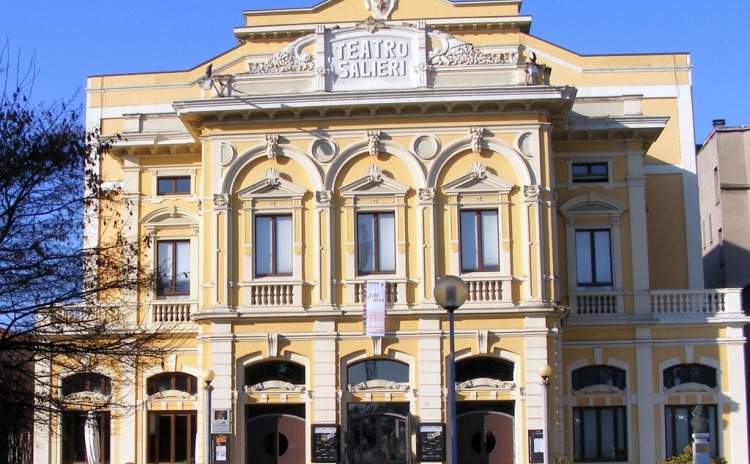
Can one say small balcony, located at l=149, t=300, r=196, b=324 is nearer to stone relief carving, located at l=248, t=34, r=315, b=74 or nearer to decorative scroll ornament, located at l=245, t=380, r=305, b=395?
decorative scroll ornament, located at l=245, t=380, r=305, b=395

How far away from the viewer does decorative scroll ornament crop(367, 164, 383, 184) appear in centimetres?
3703

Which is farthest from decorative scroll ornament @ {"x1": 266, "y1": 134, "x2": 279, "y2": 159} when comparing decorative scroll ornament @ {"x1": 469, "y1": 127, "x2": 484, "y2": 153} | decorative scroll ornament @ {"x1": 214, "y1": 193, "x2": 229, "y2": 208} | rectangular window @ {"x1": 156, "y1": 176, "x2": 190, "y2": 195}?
decorative scroll ornament @ {"x1": 469, "y1": 127, "x2": 484, "y2": 153}

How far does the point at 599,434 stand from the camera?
3912 cm

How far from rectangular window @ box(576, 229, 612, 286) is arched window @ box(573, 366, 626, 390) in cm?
267

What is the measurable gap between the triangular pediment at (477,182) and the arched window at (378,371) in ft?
17.3

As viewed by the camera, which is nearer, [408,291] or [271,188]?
[408,291]

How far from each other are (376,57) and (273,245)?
6.29 meters

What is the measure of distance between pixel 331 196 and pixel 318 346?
14.3ft

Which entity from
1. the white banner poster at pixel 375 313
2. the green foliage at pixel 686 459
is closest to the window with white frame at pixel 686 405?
the green foliage at pixel 686 459

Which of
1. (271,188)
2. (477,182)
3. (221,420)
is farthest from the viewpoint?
(271,188)

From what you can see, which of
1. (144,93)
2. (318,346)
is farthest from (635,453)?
(144,93)

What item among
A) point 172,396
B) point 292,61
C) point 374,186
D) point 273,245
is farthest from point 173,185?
point 374,186

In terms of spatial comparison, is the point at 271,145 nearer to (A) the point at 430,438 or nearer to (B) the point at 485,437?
(A) the point at 430,438

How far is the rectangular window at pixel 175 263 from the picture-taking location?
40344 mm
